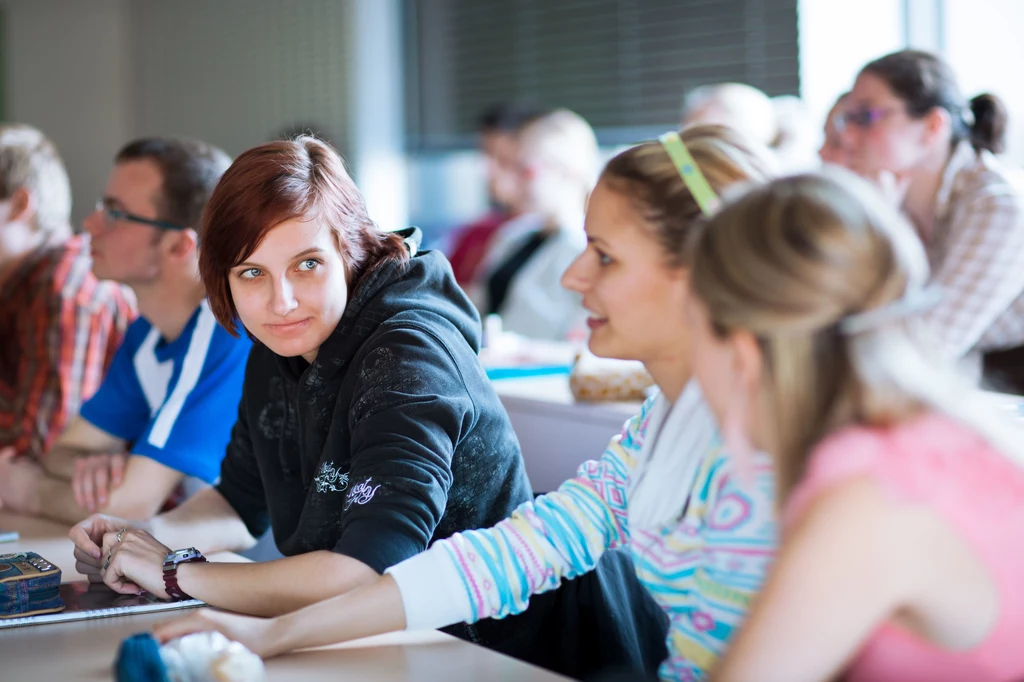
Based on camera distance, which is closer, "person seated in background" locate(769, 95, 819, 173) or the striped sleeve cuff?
the striped sleeve cuff

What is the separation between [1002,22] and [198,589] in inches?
129

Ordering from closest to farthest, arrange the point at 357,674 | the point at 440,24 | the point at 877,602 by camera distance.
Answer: the point at 877,602 → the point at 357,674 → the point at 440,24

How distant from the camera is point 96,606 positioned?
4.63ft

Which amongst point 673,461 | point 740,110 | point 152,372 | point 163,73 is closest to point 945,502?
point 673,461

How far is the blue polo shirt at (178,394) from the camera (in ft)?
6.54

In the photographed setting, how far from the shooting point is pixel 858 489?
0.87 metres

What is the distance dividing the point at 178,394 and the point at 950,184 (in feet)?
6.64

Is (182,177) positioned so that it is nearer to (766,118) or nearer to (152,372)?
(152,372)

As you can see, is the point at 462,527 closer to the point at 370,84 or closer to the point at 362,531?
the point at 362,531

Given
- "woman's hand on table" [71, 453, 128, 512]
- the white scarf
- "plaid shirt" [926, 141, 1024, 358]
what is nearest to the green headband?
the white scarf

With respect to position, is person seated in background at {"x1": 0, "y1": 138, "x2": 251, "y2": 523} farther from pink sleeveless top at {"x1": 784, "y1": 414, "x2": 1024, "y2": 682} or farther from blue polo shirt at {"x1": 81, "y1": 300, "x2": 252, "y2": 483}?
pink sleeveless top at {"x1": 784, "y1": 414, "x2": 1024, "y2": 682}

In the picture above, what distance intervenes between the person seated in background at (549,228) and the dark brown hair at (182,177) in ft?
7.54

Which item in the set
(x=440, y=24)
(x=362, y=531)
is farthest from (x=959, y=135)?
(x=440, y=24)

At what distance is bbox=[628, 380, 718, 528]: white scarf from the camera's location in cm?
121
